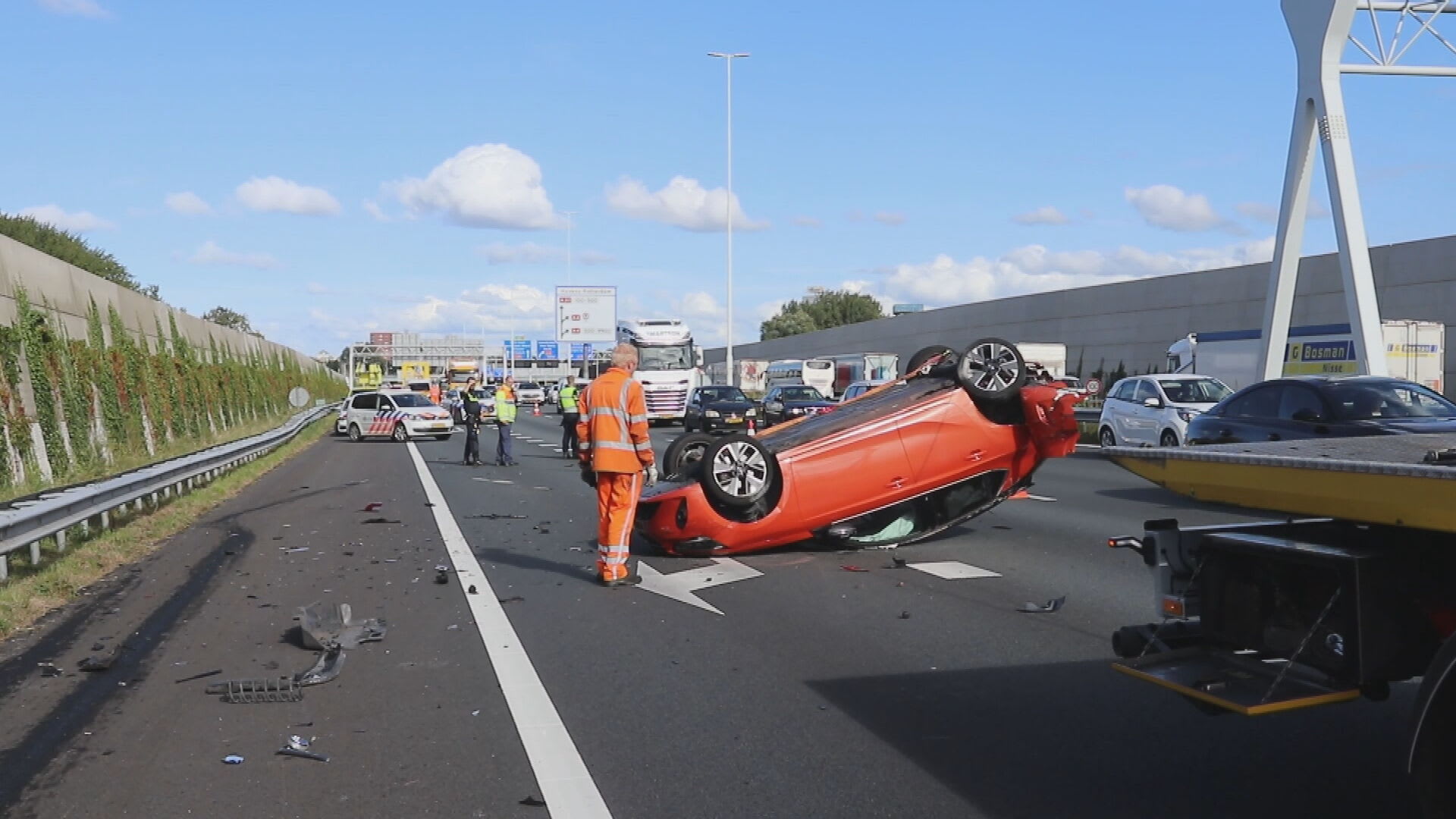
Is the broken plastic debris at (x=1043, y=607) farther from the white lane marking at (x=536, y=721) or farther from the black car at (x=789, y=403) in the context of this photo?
the black car at (x=789, y=403)

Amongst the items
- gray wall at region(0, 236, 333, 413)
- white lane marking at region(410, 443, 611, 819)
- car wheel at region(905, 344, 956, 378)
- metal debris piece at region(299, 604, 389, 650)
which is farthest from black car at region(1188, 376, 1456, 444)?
gray wall at region(0, 236, 333, 413)

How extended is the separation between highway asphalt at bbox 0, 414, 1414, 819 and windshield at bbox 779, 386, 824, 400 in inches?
1111

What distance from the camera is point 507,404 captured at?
25.7m

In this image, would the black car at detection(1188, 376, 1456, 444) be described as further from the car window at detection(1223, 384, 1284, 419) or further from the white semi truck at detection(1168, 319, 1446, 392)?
the white semi truck at detection(1168, 319, 1446, 392)

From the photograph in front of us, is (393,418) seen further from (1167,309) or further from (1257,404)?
(1257,404)

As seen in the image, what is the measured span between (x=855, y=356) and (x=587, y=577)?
169ft

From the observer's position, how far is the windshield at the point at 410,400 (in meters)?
41.2

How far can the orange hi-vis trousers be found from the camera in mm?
9828

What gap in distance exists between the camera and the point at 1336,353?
98.3ft

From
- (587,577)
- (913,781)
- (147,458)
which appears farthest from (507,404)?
(913,781)

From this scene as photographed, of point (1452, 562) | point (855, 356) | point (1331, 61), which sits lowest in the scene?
point (855, 356)

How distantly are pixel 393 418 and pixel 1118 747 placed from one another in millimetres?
36781

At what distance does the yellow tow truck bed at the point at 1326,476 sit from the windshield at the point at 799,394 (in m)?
34.2

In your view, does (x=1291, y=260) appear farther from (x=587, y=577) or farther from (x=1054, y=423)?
(x=587, y=577)
